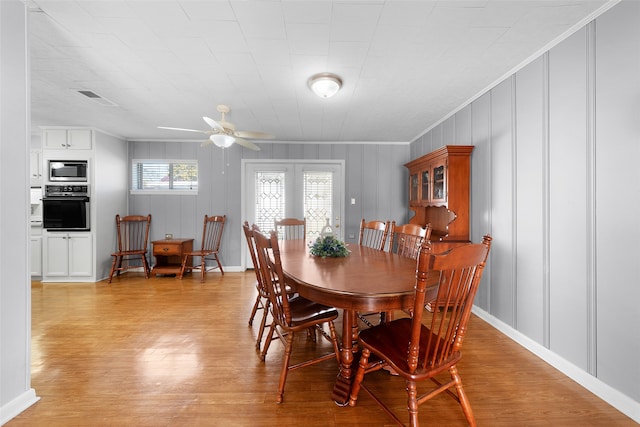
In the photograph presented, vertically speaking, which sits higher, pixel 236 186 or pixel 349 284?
pixel 236 186

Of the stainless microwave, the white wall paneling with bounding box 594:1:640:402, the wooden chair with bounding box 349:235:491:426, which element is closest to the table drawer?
the stainless microwave

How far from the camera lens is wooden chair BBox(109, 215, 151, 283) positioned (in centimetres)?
449

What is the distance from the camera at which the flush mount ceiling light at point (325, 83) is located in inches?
96.0

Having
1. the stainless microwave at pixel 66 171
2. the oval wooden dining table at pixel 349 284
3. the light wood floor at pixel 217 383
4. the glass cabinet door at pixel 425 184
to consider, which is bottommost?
the light wood floor at pixel 217 383

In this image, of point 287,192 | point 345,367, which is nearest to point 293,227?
point 287,192

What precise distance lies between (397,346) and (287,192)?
12.7 ft

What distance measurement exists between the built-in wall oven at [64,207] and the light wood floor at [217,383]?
6.13 ft

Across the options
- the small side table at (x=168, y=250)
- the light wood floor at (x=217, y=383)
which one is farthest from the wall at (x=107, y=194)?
the light wood floor at (x=217, y=383)

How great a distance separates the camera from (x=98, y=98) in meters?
3.08

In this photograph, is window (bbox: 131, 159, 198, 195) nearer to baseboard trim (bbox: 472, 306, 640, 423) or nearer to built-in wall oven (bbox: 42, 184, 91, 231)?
built-in wall oven (bbox: 42, 184, 91, 231)

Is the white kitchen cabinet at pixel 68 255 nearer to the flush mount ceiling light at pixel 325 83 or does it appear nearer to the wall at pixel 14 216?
the wall at pixel 14 216

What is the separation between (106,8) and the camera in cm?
169

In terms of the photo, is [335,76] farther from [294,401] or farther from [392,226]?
[294,401]

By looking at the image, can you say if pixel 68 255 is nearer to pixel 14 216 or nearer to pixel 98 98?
pixel 98 98
